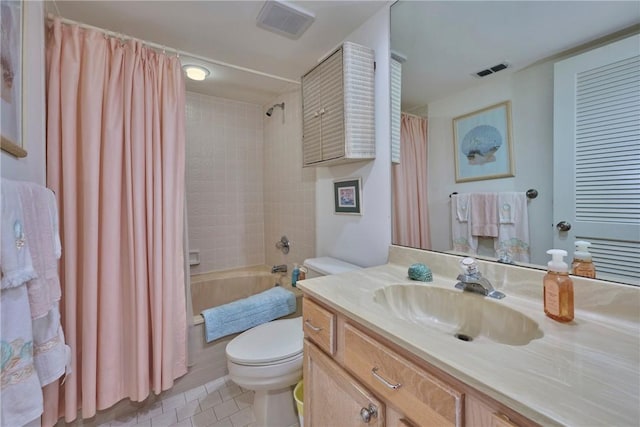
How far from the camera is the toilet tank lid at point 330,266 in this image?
1467 millimetres

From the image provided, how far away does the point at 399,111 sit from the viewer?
1.34 meters

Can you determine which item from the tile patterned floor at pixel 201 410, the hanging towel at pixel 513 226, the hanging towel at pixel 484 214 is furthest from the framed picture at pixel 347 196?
the tile patterned floor at pixel 201 410

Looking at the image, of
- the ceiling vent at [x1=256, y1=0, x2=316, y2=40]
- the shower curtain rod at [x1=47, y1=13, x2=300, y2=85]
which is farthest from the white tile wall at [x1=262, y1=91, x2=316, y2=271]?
the ceiling vent at [x1=256, y1=0, x2=316, y2=40]

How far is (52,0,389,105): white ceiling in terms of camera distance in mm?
1341

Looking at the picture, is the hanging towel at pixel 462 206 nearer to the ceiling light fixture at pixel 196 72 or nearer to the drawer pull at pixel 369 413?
the drawer pull at pixel 369 413

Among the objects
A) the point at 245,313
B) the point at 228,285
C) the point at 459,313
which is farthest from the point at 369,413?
the point at 228,285

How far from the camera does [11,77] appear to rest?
88 centimetres

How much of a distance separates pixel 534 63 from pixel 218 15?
1465 mm

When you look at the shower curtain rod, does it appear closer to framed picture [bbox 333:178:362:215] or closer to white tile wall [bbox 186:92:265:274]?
white tile wall [bbox 186:92:265:274]

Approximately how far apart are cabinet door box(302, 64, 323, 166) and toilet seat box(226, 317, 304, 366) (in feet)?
3.25

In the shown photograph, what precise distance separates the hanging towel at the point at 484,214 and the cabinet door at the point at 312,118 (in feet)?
2.71

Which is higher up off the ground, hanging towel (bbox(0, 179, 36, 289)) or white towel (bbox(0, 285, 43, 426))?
hanging towel (bbox(0, 179, 36, 289))

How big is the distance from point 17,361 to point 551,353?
135 centimetres

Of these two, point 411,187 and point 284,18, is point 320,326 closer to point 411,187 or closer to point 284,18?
point 411,187
